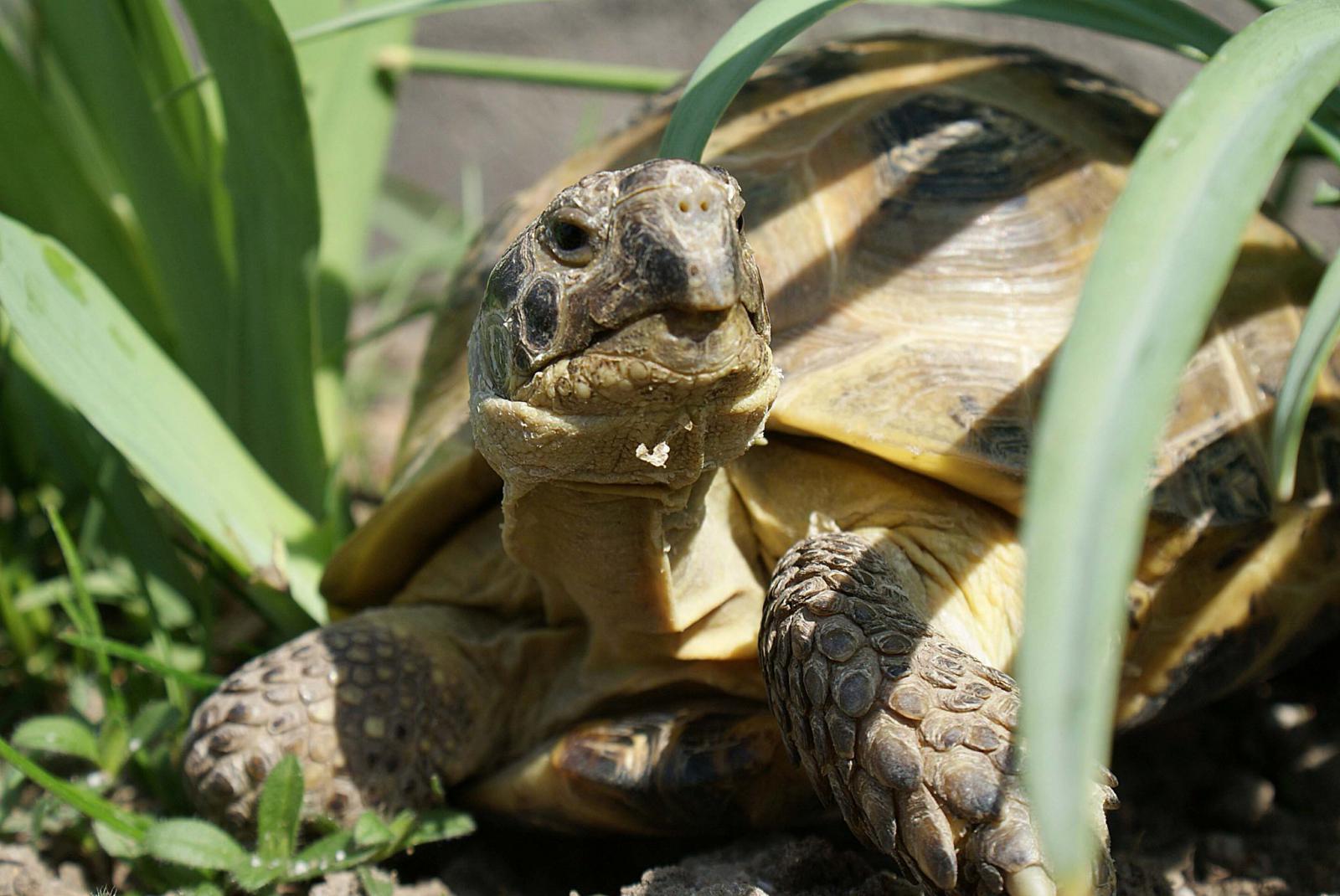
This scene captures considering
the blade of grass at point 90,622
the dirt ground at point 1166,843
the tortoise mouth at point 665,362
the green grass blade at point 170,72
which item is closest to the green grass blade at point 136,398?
the blade of grass at point 90,622

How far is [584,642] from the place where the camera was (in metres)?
2.01

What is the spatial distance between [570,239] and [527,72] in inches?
61.7

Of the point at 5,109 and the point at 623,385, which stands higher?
the point at 5,109

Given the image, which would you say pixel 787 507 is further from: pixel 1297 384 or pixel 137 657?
pixel 137 657

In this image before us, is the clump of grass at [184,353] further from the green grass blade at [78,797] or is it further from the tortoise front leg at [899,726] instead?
the tortoise front leg at [899,726]

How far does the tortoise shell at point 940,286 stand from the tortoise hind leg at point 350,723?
9.4 inches

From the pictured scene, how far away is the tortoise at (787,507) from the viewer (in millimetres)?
1334

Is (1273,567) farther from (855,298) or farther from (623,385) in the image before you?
(623,385)

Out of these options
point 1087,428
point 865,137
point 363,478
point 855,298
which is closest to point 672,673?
point 855,298

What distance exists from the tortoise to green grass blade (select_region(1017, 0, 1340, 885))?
1.57ft

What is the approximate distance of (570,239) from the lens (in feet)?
4.48

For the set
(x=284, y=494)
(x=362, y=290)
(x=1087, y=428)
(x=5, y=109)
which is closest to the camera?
(x=1087, y=428)

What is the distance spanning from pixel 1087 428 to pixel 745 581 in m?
1.11

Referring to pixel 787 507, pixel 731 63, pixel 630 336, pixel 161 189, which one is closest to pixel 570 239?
pixel 630 336
